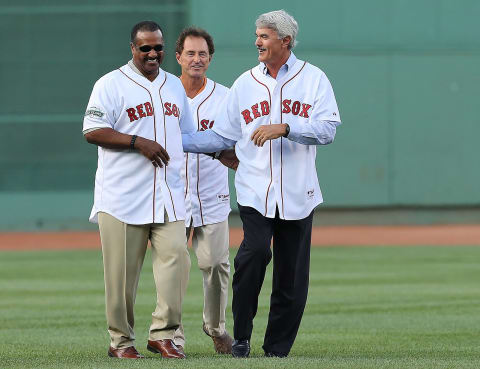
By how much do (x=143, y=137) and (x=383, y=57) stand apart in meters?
22.1

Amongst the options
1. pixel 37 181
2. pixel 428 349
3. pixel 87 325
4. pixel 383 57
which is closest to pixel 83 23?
pixel 37 181

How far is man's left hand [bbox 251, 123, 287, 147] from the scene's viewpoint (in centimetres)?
729

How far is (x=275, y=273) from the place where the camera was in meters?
7.81

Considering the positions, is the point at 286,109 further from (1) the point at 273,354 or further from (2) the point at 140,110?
(1) the point at 273,354

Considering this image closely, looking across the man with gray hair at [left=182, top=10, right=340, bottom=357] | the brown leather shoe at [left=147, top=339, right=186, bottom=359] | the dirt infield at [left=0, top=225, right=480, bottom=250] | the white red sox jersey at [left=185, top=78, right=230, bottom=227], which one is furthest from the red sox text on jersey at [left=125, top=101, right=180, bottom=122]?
the dirt infield at [left=0, top=225, right=480, bottom=250]

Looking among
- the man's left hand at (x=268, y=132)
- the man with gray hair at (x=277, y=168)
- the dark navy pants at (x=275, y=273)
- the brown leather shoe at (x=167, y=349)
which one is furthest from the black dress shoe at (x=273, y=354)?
the man's left hand at (x=268, y=132)

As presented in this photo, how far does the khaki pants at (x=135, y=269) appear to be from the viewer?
7602mm

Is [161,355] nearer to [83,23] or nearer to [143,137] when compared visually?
[143,137]

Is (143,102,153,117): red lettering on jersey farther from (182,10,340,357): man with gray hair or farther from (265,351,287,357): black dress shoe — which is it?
(265,351,287,357): black dress shoe

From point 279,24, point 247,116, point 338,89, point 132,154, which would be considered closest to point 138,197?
point 132,154

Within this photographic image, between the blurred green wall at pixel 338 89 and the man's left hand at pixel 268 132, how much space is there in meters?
21.7

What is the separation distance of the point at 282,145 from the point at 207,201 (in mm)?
1336

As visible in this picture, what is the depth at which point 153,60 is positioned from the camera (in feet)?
25.1

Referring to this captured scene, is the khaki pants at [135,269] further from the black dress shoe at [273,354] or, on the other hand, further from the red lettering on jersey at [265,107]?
the red lettering on jersey at [265,107]
